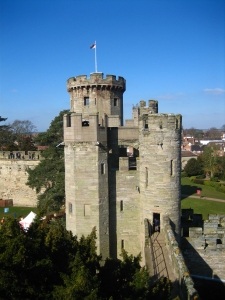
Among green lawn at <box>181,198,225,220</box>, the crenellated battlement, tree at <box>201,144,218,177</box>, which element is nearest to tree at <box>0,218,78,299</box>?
the crenellated battlement

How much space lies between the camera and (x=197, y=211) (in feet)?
108

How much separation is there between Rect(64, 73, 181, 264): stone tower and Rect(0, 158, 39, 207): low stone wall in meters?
22.4

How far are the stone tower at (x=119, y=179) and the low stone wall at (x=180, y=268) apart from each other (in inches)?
42.8

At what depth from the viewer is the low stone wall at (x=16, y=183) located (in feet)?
124

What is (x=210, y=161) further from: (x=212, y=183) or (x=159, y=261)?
(x=159, y=261)

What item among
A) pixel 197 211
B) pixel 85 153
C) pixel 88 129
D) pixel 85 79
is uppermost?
pixel 85 79

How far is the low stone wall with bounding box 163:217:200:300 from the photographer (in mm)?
9767

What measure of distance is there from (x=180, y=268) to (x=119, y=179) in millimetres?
6797

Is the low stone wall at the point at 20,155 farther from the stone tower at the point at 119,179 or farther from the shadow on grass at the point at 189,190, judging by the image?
the stone tower at the point at 119,179

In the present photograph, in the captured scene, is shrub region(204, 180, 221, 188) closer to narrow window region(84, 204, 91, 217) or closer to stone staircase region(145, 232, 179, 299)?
stone staircase region(145, 232, 179, 299)

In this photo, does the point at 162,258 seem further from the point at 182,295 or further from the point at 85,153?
the point at 85,153

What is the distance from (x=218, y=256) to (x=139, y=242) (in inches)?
172

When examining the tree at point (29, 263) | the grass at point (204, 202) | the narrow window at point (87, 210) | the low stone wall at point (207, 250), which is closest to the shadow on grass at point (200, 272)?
the low stone wall at point (207, 250)

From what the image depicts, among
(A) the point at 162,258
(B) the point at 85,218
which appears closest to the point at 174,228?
(A) the point at 162,258
